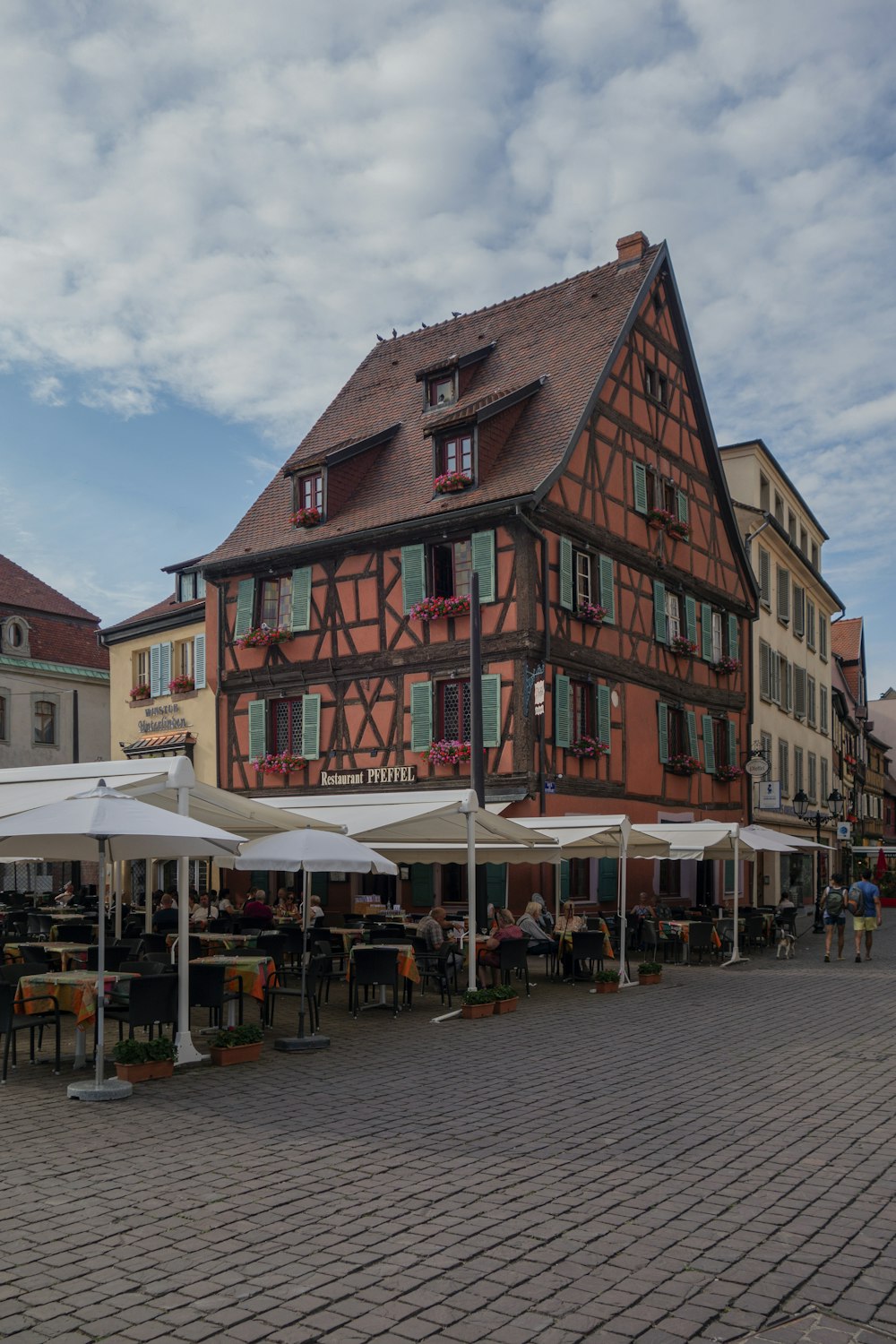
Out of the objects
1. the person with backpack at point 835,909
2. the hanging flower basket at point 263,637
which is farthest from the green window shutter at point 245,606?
the person with backpack at point 835,909

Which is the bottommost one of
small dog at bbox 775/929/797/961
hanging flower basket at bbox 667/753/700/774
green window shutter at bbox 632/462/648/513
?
small dog at bbox 775/929/797/961

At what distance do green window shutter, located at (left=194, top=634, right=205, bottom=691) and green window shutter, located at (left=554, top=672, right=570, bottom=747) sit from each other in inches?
384

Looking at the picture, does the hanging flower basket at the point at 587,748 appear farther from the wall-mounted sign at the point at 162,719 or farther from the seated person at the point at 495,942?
the wall-mounted sign at the point at 162,719

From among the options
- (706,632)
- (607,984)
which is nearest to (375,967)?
(607,984)

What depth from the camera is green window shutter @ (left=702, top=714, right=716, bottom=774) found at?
32.0 metres

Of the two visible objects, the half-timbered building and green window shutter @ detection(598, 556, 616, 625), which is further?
green window shutter @ detection(598, 556, 616, 625)

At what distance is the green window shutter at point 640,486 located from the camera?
1134 inches

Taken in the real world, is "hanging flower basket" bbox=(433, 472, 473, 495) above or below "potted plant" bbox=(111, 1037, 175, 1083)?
above

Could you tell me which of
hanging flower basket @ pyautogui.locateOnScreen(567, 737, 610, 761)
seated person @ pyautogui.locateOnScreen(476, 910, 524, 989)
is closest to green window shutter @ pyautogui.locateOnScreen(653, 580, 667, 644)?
hanging flower basket @ pyautogui.locateOnScreen(567, 737, 610, 761)

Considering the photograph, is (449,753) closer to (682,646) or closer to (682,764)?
(682,764)

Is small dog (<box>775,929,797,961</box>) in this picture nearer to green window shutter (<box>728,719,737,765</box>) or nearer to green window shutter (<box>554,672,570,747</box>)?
green window shutter (<box>554,672,570,747</box>)

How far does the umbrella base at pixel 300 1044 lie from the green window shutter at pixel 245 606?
18.0 metres

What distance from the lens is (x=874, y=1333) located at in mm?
4793

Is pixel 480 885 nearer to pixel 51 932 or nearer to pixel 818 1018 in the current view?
pixel 51 932
